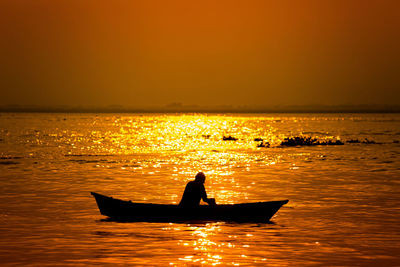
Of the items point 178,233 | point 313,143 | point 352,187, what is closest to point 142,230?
point 178,233

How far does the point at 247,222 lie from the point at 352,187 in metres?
11.6

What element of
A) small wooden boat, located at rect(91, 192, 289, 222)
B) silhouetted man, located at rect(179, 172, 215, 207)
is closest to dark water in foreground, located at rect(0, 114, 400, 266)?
small wooden boat, located at rect(91, 192, 289, 222)

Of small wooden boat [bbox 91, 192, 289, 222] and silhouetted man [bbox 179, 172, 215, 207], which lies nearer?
silhouetted man [bbox 179, 172, 215, 207]

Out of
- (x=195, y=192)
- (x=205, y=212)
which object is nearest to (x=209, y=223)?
(x=205, y=212)

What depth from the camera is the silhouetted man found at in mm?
17875

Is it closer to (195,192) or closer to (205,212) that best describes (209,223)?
(205,212)

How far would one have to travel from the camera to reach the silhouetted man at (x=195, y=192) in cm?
1788

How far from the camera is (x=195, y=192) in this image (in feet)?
59.1

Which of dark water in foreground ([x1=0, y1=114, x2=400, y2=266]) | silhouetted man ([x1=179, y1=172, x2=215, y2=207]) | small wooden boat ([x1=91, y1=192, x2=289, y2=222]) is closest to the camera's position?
dark water in foreground ([x1=0, y1=114, x2=400, y2=266])

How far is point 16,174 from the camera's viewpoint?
3403 centimetres

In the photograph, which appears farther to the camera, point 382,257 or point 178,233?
point 178,233

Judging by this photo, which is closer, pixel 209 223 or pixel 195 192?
pixel 195 192

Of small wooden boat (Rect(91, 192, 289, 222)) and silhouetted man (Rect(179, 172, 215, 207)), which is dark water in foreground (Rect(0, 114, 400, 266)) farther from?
silhouetted man (Rect(179, 172, 215, 207))

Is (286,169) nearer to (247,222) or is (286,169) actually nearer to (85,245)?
(247,222)
